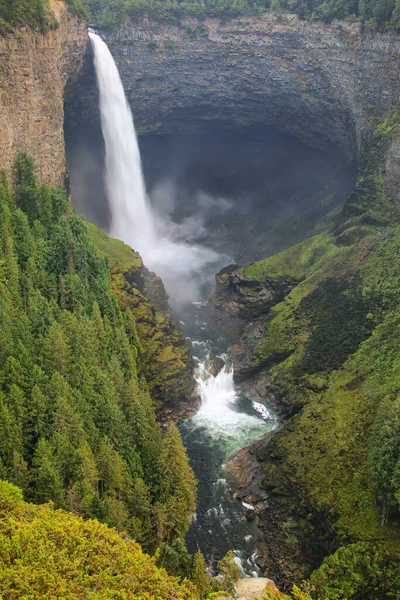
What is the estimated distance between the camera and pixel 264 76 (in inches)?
3787

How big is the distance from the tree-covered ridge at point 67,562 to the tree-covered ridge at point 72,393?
22.2 ft

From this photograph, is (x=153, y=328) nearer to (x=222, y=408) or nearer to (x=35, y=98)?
(x=222, y=408)

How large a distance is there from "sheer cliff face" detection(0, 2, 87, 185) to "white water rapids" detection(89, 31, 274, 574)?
21299 millimetres

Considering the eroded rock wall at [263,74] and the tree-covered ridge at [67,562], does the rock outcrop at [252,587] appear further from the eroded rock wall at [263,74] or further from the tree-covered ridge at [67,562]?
the eroded rock wall at [263,74]

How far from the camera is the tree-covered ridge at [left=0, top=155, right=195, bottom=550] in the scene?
4012 cm

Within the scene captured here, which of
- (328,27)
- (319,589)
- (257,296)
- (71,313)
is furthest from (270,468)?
(328,27)

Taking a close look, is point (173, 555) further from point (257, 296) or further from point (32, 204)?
point (257, 296)

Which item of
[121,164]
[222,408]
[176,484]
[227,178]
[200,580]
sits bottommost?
[200,580]

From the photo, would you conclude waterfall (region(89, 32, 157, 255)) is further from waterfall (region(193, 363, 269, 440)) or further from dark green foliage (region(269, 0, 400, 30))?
waterfall (region(193, 363, 269, 440))

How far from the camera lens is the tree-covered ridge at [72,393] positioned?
132ft

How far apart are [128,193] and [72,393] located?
61204mm

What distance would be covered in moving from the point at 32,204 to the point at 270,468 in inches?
1348

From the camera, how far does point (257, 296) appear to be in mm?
84188

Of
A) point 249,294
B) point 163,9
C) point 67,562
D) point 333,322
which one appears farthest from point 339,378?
point 163,9
